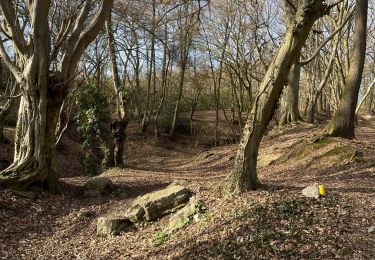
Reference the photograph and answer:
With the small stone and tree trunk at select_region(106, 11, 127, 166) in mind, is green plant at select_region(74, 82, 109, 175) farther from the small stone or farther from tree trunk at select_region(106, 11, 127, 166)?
the small stone

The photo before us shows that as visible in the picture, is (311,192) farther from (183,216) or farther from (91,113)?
(91,113)

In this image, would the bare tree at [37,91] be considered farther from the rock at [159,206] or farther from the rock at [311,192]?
the rock at [311,192]

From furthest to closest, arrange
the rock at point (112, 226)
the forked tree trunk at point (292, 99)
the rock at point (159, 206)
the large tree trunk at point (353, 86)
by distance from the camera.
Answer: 1. the forked tree trunk at point (292, 99)
2. the large tree trunk at point (353, 86)
3. the rock at point (159, 206)
4. the rock at point (112, 226)

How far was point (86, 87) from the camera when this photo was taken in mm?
14336

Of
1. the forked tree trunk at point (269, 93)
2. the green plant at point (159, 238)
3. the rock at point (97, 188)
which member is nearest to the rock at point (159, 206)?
the green plant at point (159, 238)

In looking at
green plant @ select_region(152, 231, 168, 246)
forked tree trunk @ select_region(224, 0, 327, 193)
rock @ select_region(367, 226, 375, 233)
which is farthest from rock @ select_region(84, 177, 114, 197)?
rock @ select_region(367, 226, 375, 233)

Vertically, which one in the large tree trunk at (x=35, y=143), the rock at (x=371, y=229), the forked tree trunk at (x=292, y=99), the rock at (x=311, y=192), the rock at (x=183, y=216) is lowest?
the rock at (x=183, y=216)

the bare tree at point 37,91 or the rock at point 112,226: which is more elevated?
the bare tree at point 37,91

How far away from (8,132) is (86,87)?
19.0ft

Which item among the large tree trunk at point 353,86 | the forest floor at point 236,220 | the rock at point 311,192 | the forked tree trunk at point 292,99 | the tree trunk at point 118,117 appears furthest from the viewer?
the forked tree trunk at point 292,99

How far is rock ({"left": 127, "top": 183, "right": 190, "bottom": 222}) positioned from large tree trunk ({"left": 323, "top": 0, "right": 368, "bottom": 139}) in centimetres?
542

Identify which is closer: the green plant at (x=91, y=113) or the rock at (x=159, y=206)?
the rock at (x=159, y=206)

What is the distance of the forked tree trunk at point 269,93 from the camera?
6.26 metres

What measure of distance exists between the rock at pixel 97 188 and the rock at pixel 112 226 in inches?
73.1
